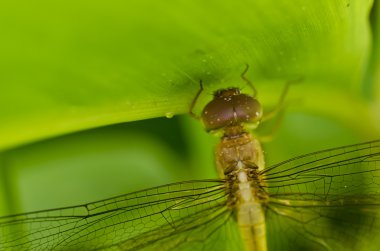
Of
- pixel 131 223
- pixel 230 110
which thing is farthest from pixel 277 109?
pixel 131 223

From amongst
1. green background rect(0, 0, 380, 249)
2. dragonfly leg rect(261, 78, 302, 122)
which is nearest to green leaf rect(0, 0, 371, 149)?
green background rect(0, 0, 380, 249)

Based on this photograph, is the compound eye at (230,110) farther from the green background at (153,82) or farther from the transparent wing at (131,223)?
the transparent wing at (131,223)

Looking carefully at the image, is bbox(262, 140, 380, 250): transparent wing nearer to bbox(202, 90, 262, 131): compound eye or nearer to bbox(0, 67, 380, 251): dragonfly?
bbox(0, 67, 380, 251): dragonfly

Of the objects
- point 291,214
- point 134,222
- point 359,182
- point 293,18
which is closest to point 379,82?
point 359,182

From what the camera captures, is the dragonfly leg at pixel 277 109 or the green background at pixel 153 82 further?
the dragonfly leg at pixel 277 109

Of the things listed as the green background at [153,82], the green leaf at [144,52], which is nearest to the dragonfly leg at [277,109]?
the green background at [153,82]

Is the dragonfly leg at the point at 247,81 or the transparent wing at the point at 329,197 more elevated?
the dragonfly leg at the point at 247,81

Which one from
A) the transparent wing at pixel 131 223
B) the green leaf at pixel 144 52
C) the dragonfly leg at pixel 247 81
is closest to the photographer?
the green leaf at pixel 144 52
